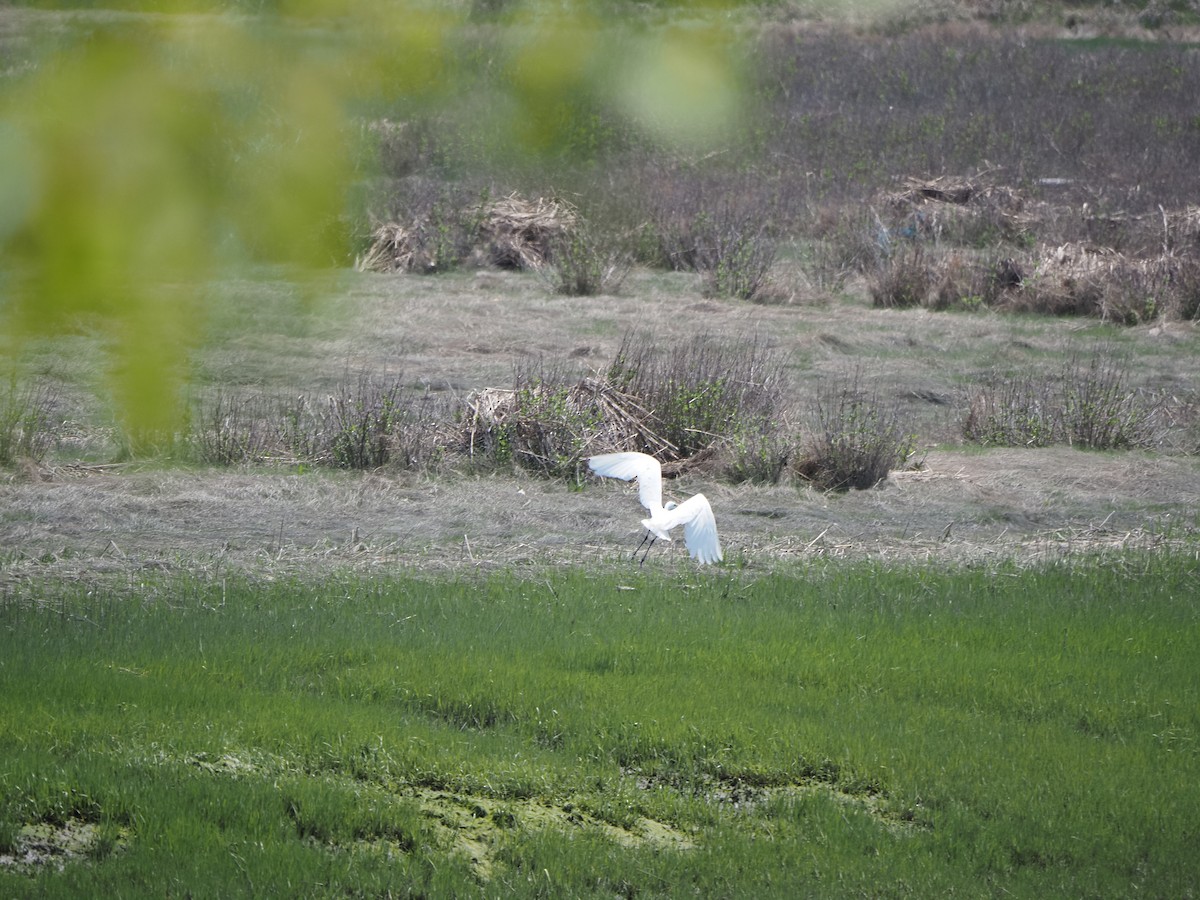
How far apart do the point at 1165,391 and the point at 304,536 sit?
9.53 m

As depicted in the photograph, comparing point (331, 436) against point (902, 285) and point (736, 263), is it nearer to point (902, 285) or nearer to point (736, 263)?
point (736, 263)

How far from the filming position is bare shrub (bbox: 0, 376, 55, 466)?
9.70 metres

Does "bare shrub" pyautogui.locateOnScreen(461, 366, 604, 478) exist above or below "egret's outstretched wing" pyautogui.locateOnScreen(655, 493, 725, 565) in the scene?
below

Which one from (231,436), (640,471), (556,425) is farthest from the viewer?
(556,425)

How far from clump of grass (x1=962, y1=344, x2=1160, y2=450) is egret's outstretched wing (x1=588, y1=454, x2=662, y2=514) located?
19.5ft

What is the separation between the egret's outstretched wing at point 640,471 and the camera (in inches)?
261

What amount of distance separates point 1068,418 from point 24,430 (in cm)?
879

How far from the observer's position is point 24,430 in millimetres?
9930

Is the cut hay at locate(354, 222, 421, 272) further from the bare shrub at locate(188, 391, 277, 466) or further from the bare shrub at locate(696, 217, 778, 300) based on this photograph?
the bare shrub at locate(188, 391, 277, 466)

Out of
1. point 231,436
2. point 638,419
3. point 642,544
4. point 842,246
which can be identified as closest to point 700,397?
point 638,419

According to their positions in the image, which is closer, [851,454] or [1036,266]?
[851,454]

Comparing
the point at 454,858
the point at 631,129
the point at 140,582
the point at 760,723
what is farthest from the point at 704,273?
the point at 631,129

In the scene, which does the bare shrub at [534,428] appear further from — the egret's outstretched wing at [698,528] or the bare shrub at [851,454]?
the egret's outstretched wing at [698,528]

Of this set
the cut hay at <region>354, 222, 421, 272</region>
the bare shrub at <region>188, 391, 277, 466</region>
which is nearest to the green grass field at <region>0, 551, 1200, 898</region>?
the bare shrub at <region>188, 391, 277, 466</region>
